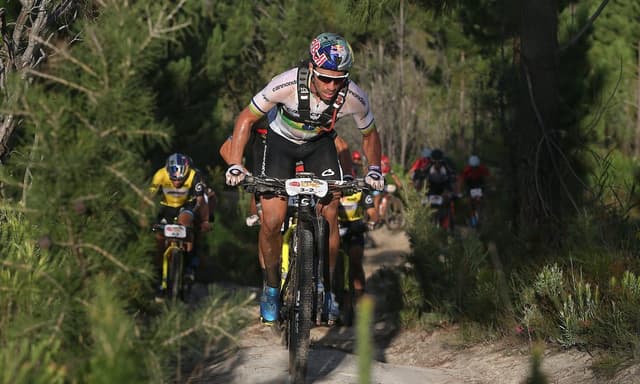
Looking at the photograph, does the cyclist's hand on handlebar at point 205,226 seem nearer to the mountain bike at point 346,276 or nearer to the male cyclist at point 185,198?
the male cyclist at point 185,198

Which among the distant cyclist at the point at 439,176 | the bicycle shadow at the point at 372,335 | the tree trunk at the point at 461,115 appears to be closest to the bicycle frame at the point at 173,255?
the bicycle shadow at the point at 372,335

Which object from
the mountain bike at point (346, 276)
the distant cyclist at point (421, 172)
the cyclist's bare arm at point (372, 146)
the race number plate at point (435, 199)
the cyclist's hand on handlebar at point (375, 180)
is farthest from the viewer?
the distant cyclist at point (421, 172)

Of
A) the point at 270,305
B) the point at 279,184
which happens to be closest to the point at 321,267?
the point at 270,305

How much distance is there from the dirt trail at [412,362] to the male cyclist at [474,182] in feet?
28.9

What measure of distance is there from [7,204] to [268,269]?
3.20 meters

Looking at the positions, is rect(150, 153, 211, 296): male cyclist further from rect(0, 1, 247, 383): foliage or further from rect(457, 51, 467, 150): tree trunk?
rect(457, 51, 467, 150): tree trunk

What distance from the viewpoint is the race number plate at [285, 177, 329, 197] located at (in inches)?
247

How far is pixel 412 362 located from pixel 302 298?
201 centimetres

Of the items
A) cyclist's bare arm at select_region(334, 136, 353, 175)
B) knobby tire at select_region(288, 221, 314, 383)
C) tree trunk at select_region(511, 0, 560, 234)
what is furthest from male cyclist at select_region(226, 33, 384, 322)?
tree trunk at select_region(511, 0, 560, 234)

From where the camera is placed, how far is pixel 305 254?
6.39 m

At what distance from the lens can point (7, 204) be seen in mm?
3846

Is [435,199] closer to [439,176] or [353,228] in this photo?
[439,176]

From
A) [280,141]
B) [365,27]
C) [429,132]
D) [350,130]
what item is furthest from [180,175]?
[429,132]

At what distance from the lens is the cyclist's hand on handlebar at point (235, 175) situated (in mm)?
6121
